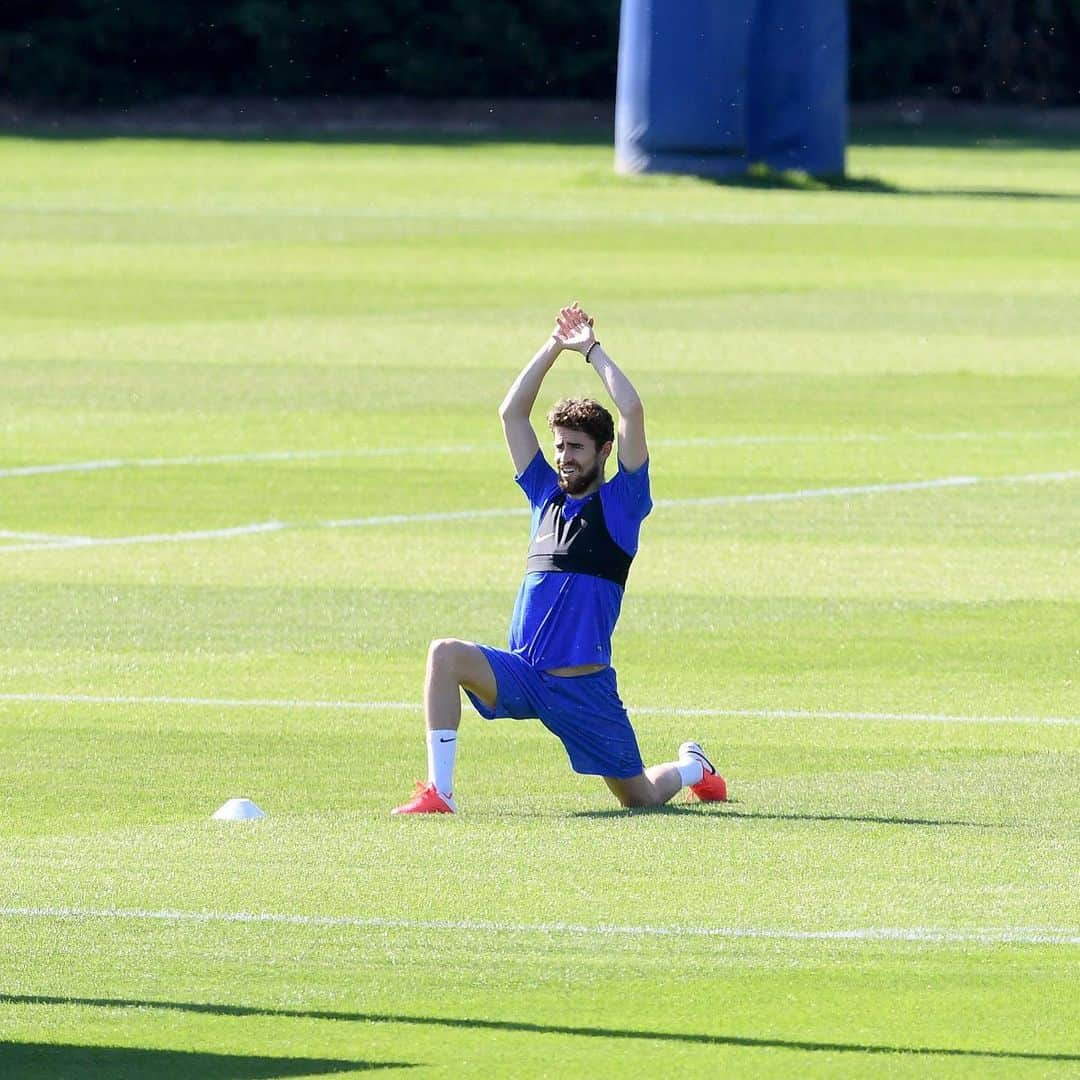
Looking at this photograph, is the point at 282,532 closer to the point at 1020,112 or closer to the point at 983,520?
the point at 983,520

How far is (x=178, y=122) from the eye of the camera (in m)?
69.0

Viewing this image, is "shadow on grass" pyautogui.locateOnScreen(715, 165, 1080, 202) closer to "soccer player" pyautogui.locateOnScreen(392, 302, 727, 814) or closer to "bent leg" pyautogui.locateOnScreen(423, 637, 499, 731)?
"soccer player" pyautogui.locateOnScreen(392, 302, 727, 814)

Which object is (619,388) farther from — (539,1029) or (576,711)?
(539,1029)

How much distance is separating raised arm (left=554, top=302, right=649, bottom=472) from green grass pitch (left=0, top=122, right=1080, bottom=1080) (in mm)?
1206

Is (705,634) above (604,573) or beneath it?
Answer: beneath

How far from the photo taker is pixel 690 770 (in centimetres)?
1060

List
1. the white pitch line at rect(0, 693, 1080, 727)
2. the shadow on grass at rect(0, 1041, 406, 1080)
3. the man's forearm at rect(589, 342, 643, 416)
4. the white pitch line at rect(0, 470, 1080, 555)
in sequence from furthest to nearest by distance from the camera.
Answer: the white pitch line at rect(0, 470, 1080, 555)
the white pitch line at rect(0, 693, 1080, 727)
the man's forearm at rect(589, 342, 643, 416)
the shadow on grass at rect(0, 1041, 406, 1080)

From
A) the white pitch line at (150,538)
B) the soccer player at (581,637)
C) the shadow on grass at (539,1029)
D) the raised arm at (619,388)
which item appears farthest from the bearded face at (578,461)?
the white pitch line at (150,538)

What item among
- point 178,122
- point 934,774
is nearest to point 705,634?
point 934,774

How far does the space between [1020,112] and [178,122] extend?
1940 centimetres

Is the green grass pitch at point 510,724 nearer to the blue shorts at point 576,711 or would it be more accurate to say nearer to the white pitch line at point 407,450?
the white pitch line at point 407,450

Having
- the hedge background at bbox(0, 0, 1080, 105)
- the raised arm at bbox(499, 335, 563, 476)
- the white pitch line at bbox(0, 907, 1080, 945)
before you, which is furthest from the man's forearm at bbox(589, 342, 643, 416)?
the hedge background at bbox(0, 0, 1080, 105)

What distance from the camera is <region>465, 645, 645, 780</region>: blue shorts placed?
10.5 metres

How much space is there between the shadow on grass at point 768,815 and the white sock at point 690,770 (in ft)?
0.28
